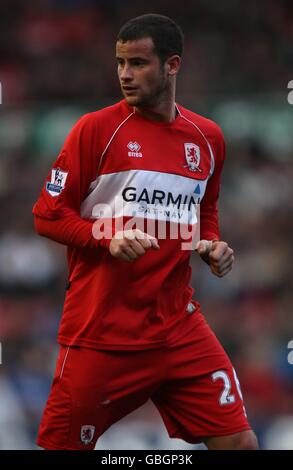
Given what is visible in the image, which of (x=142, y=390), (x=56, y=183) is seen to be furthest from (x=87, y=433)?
(x=56, y=183)

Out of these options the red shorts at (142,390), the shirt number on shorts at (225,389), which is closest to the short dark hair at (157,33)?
the red shorts at (142,390)

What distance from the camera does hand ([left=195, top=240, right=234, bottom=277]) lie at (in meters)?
5.09

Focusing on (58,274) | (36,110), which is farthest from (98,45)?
(58,274)

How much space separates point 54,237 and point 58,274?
21.5ft

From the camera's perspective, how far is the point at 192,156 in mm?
5363

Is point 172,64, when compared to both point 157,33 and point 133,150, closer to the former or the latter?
point 157,33

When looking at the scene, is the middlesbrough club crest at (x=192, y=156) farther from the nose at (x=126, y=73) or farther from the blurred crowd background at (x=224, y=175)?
the blurred crowd background at (x=224, y=175)

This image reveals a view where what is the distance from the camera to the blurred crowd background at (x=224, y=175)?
9.90 metres

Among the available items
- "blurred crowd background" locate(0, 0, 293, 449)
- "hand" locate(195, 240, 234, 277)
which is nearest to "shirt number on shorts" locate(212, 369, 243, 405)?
"hand" locate(195, 240, 234, 277)

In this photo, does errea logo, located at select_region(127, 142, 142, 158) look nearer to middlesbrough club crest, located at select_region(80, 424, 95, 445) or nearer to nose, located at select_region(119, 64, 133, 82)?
nose, located at select_region(119, 64, 133, 82)

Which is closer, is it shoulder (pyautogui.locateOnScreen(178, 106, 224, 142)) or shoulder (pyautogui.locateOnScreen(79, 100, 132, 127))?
shoulder (pyautogui.locateOnScreen(79, 100, 132, 127))

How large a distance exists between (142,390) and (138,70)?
1579mm

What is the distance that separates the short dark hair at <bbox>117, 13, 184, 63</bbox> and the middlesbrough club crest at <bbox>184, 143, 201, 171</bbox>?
0.46 meters

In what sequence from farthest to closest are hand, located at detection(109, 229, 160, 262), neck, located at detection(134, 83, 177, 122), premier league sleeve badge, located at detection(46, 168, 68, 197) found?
neck, located at detection(134, 83, 177, 122)
premier league sleeve badge, located at detection(46, 168, 68, 197)
hand, located at detection(109, 229, 160, 262)
